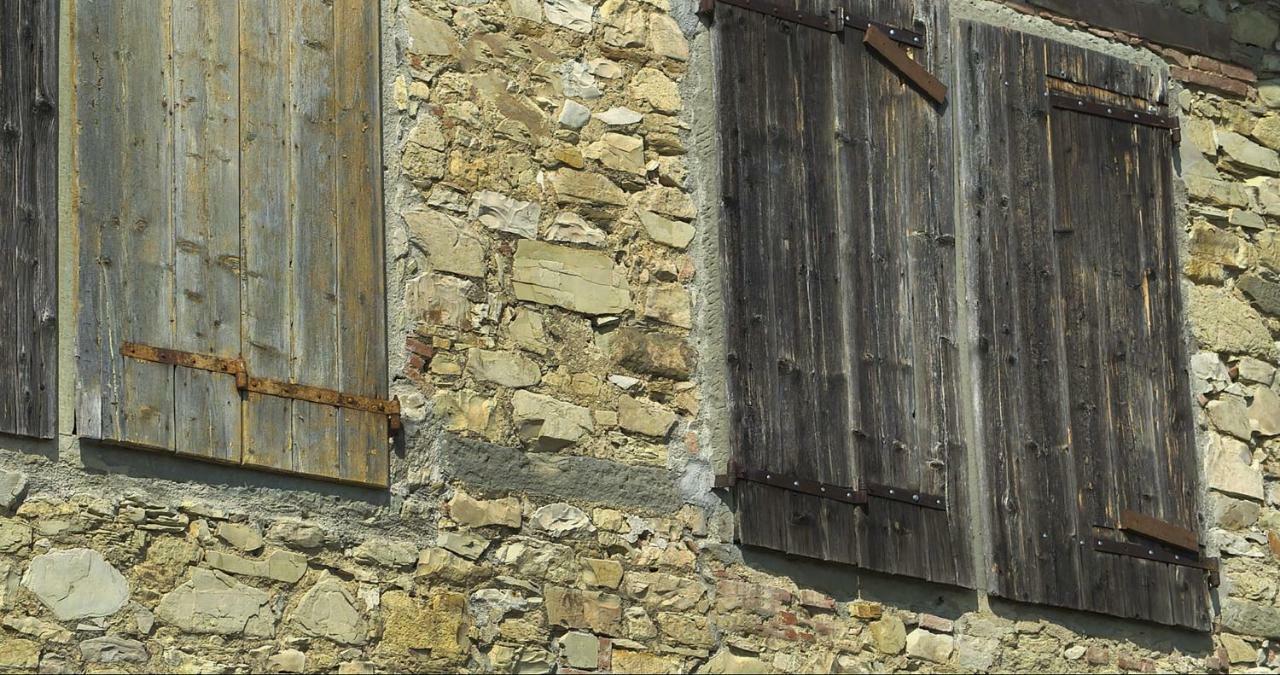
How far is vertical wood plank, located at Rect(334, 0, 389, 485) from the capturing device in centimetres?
Result: 675

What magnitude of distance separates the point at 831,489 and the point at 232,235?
2.09 metres

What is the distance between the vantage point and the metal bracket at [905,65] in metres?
7.99

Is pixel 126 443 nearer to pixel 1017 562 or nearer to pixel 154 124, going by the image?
pixel 154 124

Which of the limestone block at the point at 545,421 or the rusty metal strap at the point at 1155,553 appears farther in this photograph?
the rusty metal strap at the point at 1155,553

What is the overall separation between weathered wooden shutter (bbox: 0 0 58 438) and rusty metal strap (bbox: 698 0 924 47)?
2.29m

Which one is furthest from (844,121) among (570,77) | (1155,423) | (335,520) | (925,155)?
(335,520)

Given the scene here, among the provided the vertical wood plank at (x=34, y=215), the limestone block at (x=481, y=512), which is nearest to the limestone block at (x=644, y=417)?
the limestone block at (x=481, y=512)

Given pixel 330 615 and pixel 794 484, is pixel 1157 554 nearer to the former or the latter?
pixel 794 484

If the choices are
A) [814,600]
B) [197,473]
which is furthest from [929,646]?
[197,473]

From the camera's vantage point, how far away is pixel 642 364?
731cm

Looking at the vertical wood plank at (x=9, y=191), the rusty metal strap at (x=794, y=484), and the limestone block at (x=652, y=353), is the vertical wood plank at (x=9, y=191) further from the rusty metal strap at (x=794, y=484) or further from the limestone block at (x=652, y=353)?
the rusty metal strap at (x=794, y=484)

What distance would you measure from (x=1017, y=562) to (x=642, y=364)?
4.86 ft

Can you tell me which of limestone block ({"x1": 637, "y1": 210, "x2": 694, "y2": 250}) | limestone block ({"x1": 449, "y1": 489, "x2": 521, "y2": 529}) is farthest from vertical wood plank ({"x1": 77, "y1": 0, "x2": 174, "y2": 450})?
limestone block ({"x1": 637, "y1": 210, "x2": 694, "y2": 250})

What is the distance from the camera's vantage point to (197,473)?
6445 millimetres
